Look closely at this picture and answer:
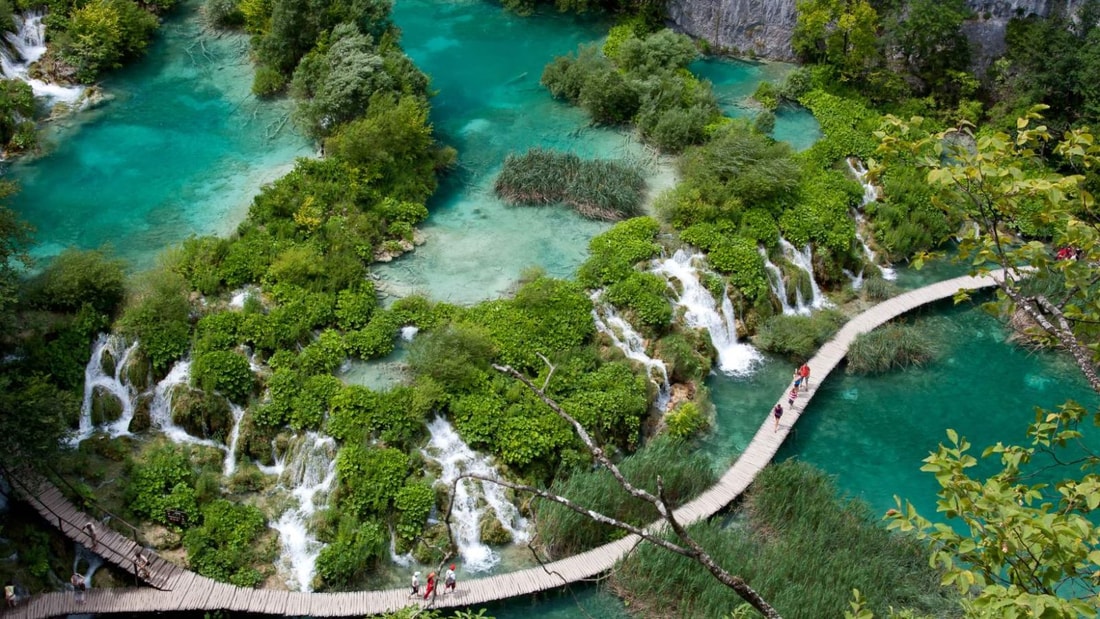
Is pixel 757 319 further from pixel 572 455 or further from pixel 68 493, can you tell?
pixel 68 493

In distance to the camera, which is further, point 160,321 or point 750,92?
point 750,92

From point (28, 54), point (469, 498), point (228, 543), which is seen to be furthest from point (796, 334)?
point (28, 54)

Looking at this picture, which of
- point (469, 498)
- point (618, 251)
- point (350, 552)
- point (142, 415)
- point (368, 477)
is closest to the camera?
point (350, 552)

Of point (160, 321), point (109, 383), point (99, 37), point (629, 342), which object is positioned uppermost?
point (99, 37)

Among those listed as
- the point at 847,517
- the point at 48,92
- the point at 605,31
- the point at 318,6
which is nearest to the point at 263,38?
the point at 318,6

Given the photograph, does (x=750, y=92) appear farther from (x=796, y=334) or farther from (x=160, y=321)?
(x=160, y=321)

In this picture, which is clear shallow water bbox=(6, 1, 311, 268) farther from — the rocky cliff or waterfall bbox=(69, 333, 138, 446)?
the rocky cliff

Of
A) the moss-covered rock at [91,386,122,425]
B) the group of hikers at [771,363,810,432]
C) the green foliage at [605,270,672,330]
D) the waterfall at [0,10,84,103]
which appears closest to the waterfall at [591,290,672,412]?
the green foliage at [605,270,672,330]
